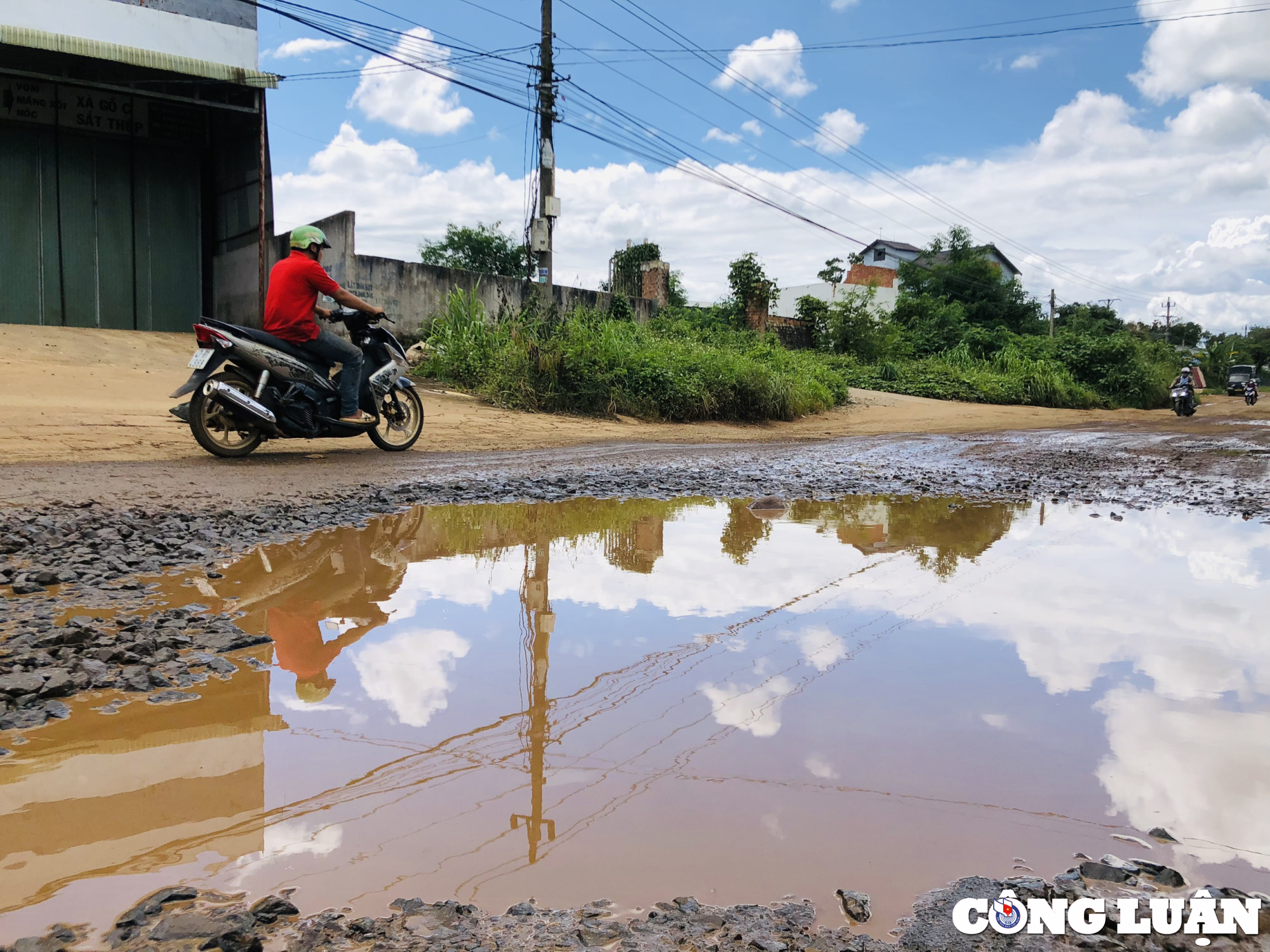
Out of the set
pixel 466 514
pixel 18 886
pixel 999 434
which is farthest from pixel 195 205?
pixel 18 886

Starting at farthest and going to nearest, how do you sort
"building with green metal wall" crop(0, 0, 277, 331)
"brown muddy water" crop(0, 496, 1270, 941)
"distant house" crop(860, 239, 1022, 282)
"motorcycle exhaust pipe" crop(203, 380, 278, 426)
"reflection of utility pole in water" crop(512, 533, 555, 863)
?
"distant house" crop(860, 239, 1022, 282), "building with green metal wall" crop(0, 0, 277, 331), "motorcycle exhaust pipe" crop(203, 380, 278, 426), "reflection of utility pole in water" crop(512, 533, 555, 863), "brown muddy water" crop(0, 496, 1270, 941)

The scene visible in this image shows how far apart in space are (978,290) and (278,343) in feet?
130

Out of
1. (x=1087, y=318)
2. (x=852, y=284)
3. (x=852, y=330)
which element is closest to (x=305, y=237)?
(x=852, y=330)

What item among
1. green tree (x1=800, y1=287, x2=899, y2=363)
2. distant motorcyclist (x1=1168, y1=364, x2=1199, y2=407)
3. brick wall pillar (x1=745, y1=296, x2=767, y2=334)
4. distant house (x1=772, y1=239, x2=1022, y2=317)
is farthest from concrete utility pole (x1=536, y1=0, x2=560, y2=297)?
distant house (x1=772, y1=239, x2=1022, y2=317)

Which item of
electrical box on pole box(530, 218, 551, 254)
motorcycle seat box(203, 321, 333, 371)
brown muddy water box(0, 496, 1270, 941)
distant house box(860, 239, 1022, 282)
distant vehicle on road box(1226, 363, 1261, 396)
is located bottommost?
brown muddy water box(0, 496, 1270, 941)

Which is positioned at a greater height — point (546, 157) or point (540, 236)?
point (546, 157)

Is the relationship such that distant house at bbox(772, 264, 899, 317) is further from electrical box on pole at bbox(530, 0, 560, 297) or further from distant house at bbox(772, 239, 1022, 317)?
electrical box on pole at bbox(530, 0, 560, 297)

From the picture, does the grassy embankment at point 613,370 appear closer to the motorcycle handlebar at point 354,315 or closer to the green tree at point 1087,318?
the motorcycle handlebar at point 354,315

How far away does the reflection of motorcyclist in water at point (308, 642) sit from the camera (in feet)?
8.52

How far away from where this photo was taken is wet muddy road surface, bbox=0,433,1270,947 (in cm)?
170

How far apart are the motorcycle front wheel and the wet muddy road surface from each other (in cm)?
337

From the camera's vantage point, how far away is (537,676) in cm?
271

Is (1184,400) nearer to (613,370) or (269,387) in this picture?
(613,370)

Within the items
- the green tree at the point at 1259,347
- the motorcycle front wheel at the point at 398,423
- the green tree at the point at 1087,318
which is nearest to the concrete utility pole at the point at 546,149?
the motorcycle front wheel at the point at 398,423
